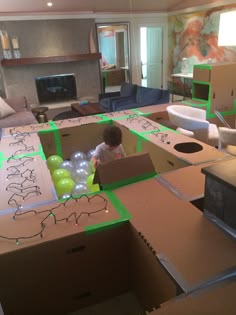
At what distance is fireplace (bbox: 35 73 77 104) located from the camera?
6.10 m

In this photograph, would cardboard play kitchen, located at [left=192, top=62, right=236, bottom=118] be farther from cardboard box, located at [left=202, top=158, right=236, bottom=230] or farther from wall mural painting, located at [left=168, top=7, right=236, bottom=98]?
cardboard box, located at [left=202, top=158, right=236, bottom=230]

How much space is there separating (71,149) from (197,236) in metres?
2.28

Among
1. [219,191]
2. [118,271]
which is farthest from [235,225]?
[118,271]

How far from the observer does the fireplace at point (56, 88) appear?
610 cm

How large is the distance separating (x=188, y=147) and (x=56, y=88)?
474 centimetres

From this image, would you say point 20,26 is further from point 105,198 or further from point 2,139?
point 105,198

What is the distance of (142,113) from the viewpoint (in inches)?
132

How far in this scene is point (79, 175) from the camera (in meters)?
2.56

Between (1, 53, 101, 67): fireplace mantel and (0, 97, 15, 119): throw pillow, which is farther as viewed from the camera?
(1, 53, 101, 67): fireplace mantel

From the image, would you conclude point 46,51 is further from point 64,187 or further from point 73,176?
point 64,187

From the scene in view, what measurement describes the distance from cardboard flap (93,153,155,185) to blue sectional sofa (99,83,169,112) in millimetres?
3121

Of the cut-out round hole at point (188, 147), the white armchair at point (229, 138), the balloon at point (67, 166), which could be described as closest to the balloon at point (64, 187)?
the balloon at point (67, 166)

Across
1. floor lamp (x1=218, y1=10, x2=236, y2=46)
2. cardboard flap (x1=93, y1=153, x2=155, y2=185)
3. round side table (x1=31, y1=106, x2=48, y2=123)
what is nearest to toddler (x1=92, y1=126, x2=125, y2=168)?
cardboard flap (x1=93, y1=153, x2=155, y2=185)

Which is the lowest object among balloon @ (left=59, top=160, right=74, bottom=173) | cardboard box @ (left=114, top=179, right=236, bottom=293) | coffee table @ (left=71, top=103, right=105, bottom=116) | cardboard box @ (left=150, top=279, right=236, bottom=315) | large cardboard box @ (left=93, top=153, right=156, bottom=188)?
balloon @ (left=59, top=160, right=74, bottom=173)
